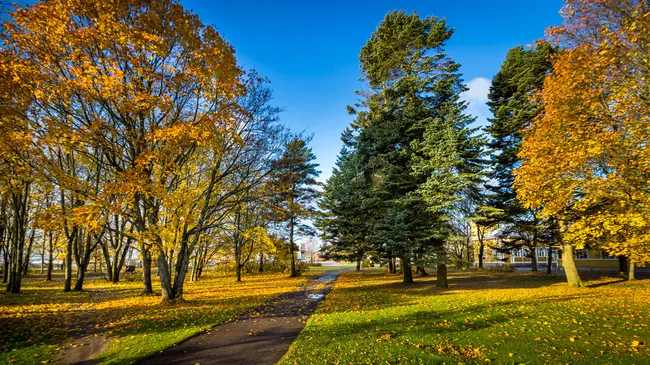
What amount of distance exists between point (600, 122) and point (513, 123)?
1355 cm

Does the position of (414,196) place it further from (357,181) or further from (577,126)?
(577,126)

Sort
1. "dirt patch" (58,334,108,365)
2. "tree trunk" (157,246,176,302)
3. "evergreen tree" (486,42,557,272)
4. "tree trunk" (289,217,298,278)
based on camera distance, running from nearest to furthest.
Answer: "dirt patch" (58,334,108,365) → "tree trunk" (157,246,176,302) → "evergreen tree" (486,42,557,272) → "tree trunk" (289,217,298,278)

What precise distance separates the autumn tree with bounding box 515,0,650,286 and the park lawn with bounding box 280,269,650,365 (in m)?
3.62

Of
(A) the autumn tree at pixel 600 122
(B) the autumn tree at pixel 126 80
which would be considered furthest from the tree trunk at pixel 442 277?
(B) the autumn tree at pixel 126 80

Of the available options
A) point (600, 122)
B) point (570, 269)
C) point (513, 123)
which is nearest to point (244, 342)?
point (600, 122)

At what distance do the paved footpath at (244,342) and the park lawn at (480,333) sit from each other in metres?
0.47

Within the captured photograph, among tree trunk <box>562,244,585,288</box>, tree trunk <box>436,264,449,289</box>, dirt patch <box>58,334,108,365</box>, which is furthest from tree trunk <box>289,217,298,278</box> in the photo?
tree trunk <box>562,244,585,288</box>

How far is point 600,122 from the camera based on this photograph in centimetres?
985

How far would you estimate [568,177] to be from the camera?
1130 cm

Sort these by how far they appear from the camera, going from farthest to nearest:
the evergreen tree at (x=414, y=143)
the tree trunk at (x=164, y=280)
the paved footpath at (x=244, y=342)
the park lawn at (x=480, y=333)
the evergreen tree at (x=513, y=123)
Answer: the evergreen tree at (x=513, y=123)
the evergreen tree at (x=414, y=143)
the tree trunk at (x=164, y=280)
the paved footpath at (x=244, y=342)
the park lawn at (x=480, y=333)

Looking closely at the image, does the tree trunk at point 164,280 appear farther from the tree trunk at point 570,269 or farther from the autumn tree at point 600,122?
the tree trunk at point 570,269

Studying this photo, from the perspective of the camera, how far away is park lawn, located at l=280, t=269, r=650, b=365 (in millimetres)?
5410

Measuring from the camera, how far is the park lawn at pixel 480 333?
541 cm

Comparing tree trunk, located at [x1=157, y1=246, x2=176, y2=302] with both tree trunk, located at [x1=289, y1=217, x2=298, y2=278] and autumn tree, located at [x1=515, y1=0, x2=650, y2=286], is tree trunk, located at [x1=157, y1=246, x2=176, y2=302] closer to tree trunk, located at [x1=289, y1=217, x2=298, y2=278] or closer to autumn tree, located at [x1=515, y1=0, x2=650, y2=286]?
tree trunk, located at [x1=289, y1=217, x2=298, y2=278]
